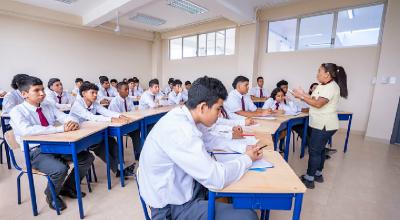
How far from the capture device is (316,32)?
5180mm

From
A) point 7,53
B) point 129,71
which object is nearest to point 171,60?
point 129,71

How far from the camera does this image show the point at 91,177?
2.56 metres

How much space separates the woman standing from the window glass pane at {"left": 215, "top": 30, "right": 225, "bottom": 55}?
5.07 m

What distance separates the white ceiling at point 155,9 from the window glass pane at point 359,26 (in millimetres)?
1394

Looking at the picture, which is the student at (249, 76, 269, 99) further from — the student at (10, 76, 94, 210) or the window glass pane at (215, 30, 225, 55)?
the student at (10, 76, 94, 210)

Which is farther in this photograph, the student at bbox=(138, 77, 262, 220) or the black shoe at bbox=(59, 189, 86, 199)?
the black shoe at bbox=(59, 189, 86, 199)

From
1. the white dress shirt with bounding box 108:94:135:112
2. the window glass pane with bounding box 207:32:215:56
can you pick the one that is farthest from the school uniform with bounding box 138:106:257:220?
the window glass pane with bounding box 207:32:215:56

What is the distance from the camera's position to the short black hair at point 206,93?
3.44 ft

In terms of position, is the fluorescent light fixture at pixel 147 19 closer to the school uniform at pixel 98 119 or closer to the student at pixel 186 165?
the school uniform at pixel 98 119

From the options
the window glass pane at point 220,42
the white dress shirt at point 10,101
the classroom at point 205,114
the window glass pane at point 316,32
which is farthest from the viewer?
the window glass pane at point 220,42

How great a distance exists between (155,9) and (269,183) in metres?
6.00

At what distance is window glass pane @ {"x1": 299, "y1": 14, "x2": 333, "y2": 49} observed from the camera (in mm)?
4977

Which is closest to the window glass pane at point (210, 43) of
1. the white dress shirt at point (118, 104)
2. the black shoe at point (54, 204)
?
the white dress shirt at point (118, 104)

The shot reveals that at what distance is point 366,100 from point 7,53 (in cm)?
902
